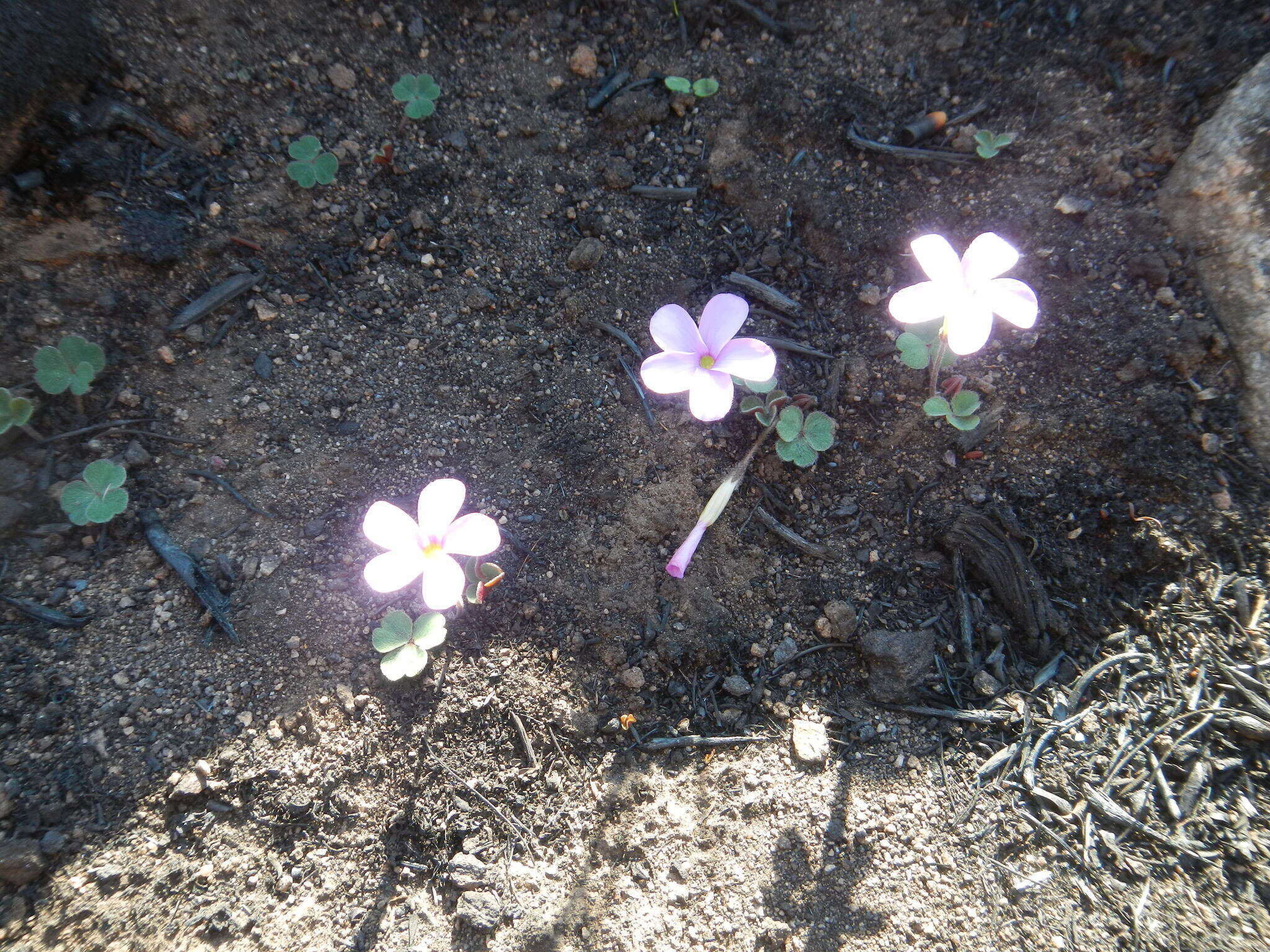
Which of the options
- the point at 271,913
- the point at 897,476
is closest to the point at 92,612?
the point at 271,913

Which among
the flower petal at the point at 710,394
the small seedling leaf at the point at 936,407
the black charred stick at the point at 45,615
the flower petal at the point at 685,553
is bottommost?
the black charred stick at the point at 45,615

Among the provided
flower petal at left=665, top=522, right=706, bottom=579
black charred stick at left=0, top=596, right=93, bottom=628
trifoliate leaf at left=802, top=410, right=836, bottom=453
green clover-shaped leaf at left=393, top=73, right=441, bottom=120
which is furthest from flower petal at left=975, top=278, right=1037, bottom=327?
black charred stick at left=0, top=596, right=93, bottom=628

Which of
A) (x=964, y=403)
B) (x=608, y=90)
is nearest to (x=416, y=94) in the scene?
(x=608, y=90)

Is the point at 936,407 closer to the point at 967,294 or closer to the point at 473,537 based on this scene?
the point at 967,294

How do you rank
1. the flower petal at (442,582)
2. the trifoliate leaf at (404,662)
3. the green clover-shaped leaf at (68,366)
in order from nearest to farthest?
the flower petal at (442,582) < the trifoliate leaf at (404,662) < the green clover-shaped leaf at (68,366)

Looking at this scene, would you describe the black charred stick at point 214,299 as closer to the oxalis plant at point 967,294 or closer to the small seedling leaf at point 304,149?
the small seedling leaf at point 304,149

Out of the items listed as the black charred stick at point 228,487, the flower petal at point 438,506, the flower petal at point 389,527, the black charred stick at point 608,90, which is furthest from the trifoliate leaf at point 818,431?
the black charred stick at point 228,487

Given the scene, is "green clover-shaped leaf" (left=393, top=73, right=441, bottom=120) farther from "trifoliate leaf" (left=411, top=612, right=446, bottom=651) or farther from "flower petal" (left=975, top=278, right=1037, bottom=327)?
"flower petal" (left=975, top=278, right=1037, bottom=327)
